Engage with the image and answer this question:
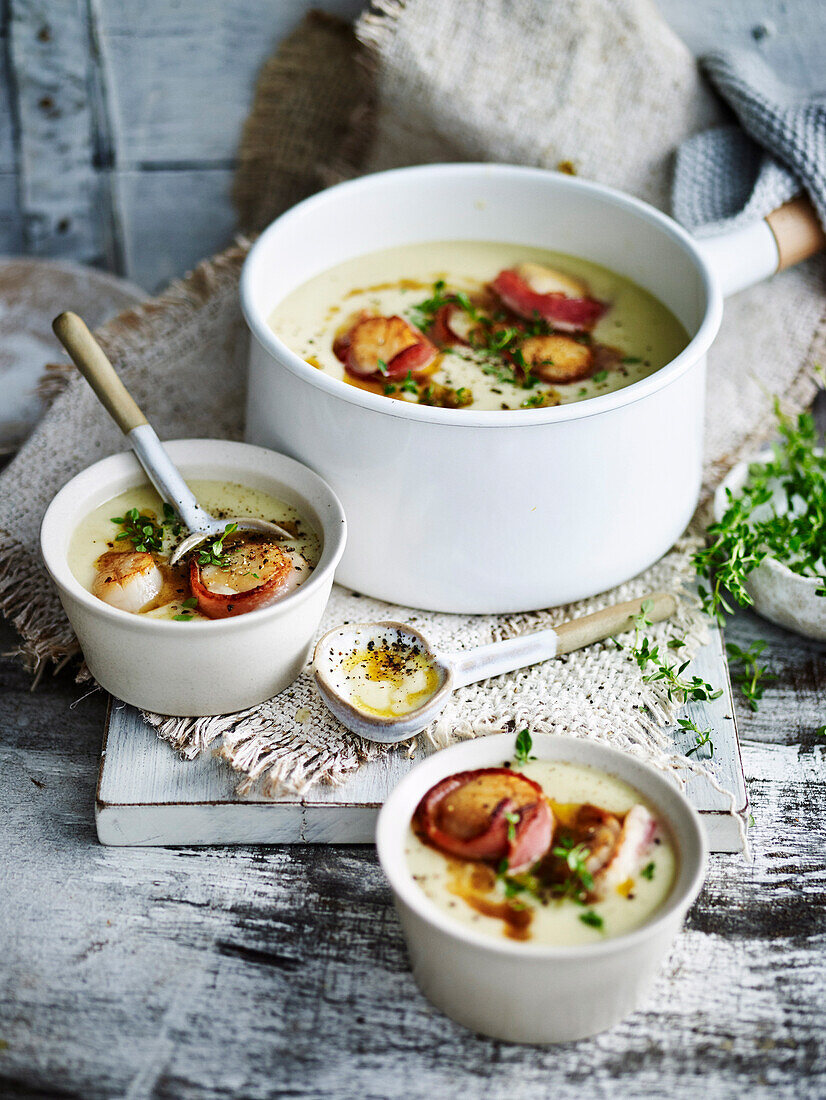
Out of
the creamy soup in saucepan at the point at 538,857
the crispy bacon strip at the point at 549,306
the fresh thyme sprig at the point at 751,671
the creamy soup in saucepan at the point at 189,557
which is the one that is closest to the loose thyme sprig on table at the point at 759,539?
the fresh thyme sprig at the point at 751,671

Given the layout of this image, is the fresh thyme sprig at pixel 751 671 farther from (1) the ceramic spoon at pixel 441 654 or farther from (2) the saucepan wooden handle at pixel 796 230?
(2) the saucepan wooden handle at pixel 796 230

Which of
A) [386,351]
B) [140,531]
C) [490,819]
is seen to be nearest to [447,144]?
[386,351]

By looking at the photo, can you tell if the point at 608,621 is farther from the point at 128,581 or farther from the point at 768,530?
the point at 128,581

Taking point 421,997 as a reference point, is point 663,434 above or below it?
above

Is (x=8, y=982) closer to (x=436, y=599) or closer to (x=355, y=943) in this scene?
(x=355, y=943)

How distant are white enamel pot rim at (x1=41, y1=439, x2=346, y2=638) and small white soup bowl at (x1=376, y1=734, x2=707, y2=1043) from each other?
27 cm

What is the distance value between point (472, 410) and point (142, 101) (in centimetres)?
99

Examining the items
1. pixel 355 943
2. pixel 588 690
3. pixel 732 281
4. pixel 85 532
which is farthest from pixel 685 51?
pixel 355 943

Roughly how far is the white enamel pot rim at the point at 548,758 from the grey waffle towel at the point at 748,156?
910 millimetres

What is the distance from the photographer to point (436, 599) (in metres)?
1.52

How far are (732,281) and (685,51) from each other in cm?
44

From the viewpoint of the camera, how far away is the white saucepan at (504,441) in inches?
54.2

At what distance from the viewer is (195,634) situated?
1.26 meters

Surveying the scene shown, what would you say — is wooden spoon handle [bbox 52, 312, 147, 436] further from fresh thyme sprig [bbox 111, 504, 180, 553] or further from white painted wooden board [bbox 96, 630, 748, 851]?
white painted wooden board [bbox 96, 630, 748, 851]
